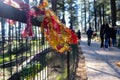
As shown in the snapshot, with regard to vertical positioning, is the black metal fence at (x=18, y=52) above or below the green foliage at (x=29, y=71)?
above

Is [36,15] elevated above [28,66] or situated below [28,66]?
above

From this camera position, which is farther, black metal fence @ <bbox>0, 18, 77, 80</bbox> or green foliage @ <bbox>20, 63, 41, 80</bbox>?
green foliage @ <bbox>20, 63, 41, 80</bbox>

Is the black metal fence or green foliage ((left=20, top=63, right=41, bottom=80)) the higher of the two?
the black metal fence

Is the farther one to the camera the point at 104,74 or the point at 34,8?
the point at 104,74

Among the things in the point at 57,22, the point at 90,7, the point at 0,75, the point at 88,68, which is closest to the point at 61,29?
the point at 57,22

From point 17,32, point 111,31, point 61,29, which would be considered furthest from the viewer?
point 111,31

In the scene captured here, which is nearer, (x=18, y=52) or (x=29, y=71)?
(x=18, y=52)

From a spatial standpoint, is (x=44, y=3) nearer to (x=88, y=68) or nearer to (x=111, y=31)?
(x=88, y=68)

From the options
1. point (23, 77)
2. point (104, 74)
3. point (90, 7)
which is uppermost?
point (90, 7)

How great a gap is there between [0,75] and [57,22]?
0.74m

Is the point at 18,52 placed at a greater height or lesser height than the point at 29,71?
greater

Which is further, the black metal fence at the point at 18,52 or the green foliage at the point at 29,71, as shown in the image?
the green foliage at the point at 29,71

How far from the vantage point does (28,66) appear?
402 cm

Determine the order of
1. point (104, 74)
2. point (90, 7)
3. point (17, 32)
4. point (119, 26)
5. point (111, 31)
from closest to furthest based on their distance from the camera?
point (17, 32) < point (104, 74) < point (111, 31) < point (119, 26) < point (90, 7)
